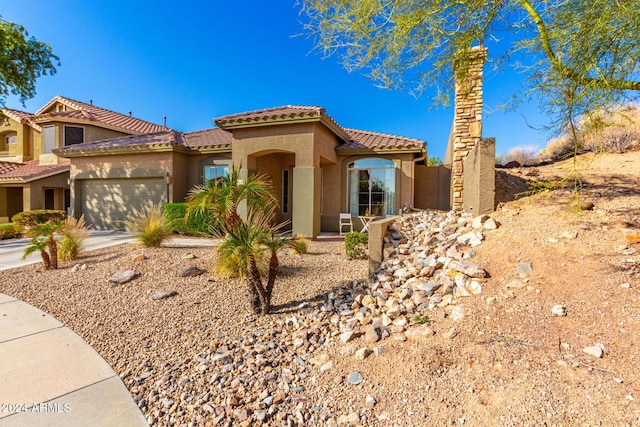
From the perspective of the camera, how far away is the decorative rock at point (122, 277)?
6.18 m

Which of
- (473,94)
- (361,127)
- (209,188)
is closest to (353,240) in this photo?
(209,188)

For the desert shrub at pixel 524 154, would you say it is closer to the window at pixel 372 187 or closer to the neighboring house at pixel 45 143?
the window at pixel 372 187

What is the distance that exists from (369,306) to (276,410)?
2.08 metres

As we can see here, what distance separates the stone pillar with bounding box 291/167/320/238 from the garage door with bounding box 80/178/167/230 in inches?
262

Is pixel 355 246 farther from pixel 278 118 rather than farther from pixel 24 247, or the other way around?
pixel 24 247

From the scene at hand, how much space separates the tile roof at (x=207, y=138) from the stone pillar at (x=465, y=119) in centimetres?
936

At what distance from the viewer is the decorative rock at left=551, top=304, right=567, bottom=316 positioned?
3209 millimetres

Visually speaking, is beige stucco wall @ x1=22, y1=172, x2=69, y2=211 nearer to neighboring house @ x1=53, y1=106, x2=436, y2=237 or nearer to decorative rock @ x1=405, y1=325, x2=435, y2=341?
neighboring house @ x1=53, y1=106, x2=436, y2=237

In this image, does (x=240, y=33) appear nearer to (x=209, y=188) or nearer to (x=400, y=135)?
(x=400, y=135)

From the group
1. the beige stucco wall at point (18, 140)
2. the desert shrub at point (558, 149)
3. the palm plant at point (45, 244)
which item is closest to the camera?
the palm plant at point (45, 244)

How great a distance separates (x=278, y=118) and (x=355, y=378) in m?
8.97

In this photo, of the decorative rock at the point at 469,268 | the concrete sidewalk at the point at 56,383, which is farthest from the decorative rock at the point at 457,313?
the concrete sidewalk at the point at 56,383

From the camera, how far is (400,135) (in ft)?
41.3

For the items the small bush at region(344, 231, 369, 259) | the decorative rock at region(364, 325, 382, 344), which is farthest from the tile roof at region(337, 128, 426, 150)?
the decorative rock at region(364, 325, 382, 344)
